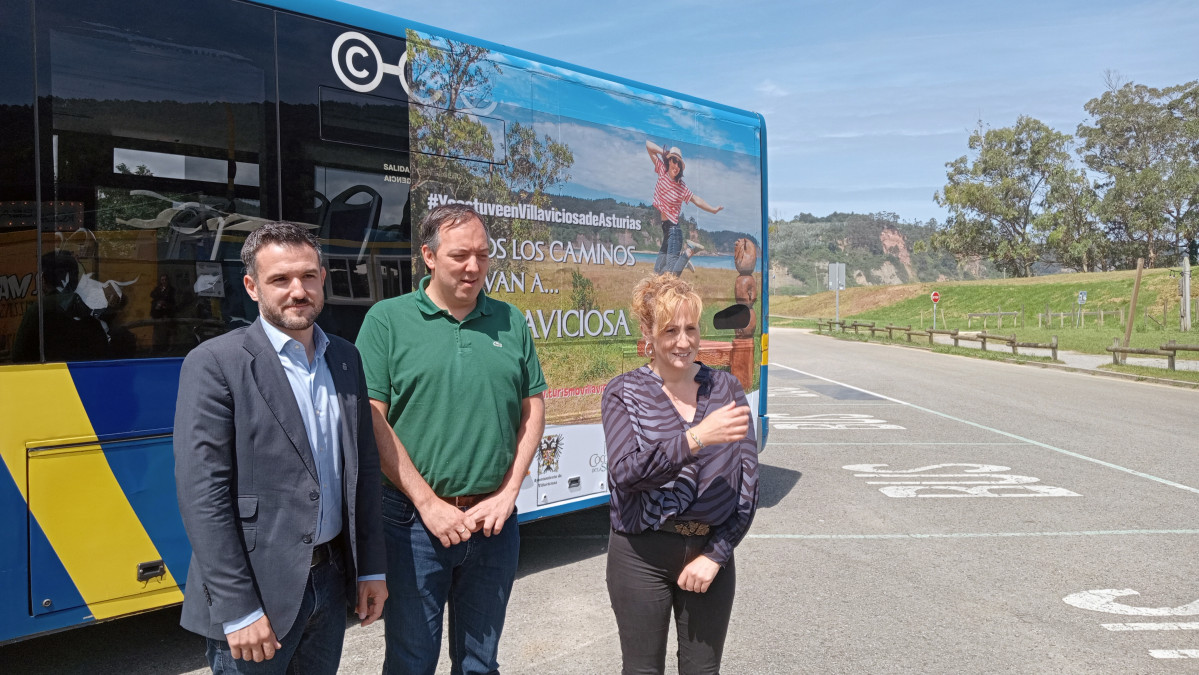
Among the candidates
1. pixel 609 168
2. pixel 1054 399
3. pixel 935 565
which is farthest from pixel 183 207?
pixel 1054 399

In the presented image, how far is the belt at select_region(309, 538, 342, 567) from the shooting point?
2.34 metres

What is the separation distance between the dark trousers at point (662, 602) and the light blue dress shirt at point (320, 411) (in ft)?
3.08

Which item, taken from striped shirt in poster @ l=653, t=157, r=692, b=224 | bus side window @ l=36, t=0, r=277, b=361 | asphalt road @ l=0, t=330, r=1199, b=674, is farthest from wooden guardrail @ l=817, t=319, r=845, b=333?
bus side window @ l=36, t=0, r=277, b=361

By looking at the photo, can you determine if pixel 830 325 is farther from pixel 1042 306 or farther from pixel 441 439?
pixel 441 439

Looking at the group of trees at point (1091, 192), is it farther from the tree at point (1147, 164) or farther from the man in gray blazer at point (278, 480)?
the man in gray blazer at point (278, 480)

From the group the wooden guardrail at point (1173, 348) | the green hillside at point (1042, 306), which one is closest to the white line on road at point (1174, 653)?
the wooden guardrail at point (1173, 348)

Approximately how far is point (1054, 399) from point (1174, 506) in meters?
8.59

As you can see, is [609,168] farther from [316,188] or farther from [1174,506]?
[1174,506]

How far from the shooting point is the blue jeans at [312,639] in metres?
2.25

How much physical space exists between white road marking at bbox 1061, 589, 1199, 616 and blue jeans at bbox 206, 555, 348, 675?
4.37 metres

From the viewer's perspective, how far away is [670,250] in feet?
20.6

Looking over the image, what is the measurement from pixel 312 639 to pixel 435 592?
0.48 meters

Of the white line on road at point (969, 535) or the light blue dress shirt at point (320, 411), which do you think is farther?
the white line on road at point (969, 535)

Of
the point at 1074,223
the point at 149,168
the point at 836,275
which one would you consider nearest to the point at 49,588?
the point at 149,168
